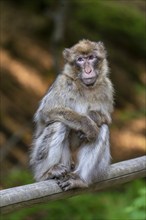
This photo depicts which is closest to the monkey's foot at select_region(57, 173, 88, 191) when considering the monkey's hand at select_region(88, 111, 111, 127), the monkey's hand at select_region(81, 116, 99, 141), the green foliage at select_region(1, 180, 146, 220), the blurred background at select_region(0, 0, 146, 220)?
the monkey's hand at select_region(81, 116, 99, 141)

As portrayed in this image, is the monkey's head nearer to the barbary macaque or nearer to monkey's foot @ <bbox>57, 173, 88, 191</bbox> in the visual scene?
the barbary macaque

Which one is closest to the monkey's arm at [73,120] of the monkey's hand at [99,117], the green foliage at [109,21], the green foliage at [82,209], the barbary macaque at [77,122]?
the barbary macaque at [77,122]

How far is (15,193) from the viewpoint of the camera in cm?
448

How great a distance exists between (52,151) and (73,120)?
0.31 meters

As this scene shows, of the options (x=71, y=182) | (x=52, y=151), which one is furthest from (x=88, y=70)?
(x=71, y=182)

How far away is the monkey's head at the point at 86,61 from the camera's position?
5613 millimetres

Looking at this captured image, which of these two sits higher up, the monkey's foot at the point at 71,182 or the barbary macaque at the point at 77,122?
the barbary macaque at the point at 77,122

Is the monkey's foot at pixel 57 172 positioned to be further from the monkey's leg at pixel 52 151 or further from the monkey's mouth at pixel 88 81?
the monkey's mouth at pixel 88 81

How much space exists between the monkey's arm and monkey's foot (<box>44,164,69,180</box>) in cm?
33

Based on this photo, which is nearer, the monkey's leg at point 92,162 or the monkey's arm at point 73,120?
the monkey's leg at point 92,162

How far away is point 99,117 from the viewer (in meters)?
5.66

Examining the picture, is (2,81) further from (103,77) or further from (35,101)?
(103,77)

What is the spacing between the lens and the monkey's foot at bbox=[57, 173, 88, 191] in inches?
198

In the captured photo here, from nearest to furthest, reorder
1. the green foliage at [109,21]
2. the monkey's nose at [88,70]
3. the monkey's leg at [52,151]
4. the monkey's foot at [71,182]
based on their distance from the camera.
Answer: the monkey's foot at [71,182], the monkey's leg at [52,151], the monkey's nose at [88,70], the green foliage at [109,21]
